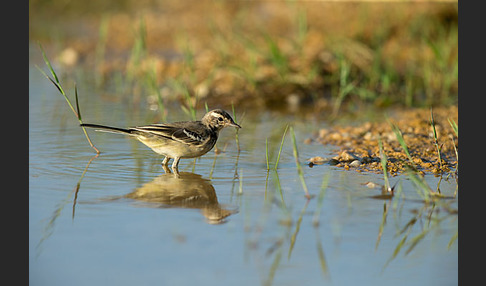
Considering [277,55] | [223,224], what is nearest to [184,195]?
[223,224]

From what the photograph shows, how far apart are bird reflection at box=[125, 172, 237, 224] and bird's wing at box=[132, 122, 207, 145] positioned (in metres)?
0.53

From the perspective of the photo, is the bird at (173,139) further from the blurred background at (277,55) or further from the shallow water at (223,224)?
the blurred background at (277,55)

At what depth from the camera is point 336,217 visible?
18.6ft

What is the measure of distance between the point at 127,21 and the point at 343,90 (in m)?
10.1

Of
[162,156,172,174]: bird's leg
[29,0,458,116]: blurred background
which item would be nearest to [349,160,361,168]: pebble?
[162,156,172,174]: bird's leg

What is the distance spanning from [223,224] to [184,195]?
1.07 m

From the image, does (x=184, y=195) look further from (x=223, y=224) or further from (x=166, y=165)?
(x=166, y=165)

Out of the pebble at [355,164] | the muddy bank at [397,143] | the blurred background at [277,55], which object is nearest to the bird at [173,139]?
the blurred background at [277,55]

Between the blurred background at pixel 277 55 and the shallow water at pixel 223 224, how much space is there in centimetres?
169

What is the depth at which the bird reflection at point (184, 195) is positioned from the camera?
5881 mm

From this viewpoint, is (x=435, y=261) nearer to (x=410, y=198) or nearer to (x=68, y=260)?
(x=410, y=198)

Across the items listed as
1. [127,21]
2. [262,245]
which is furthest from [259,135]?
[127,21]

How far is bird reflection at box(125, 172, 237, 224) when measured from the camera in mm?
5881

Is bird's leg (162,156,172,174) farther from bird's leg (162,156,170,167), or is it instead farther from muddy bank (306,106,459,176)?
muddy bank (306,106,459,176)
